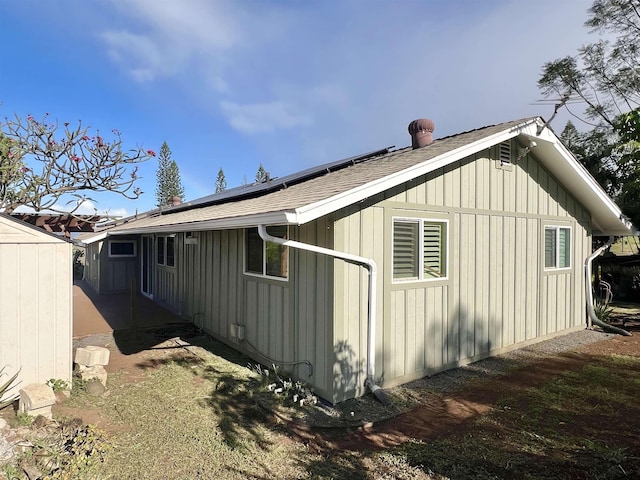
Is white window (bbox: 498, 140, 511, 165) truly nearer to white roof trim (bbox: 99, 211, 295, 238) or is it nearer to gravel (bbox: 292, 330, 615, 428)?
gravel (bbox: 292, 330, 615, 428)

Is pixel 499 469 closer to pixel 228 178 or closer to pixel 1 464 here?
pixel 1 464

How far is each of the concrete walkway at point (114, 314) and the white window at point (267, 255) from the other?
3.45 m

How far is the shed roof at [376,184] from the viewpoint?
166 inches

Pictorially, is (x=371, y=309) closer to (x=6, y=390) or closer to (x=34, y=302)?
(x=34, y=302)

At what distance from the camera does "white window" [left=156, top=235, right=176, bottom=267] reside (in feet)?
33.3

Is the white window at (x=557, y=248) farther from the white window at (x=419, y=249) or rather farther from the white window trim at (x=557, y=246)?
the white window at (x=419, y=249)

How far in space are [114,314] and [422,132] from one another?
918 cm

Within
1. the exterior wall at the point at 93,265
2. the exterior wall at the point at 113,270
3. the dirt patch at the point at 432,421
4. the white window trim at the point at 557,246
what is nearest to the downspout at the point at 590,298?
the white window trim at the point at 557,246

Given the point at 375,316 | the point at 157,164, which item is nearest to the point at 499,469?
the point at 375,316

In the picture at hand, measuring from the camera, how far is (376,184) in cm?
447

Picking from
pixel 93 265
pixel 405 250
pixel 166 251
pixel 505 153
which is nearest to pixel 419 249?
pixel 405 250

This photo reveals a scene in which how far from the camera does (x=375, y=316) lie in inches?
190

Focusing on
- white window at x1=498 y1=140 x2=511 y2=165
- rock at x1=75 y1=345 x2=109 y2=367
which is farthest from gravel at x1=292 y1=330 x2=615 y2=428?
white window at x1=498 y1=140 x2=511 y2=165

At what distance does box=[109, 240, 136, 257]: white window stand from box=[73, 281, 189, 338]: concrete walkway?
170 cm
